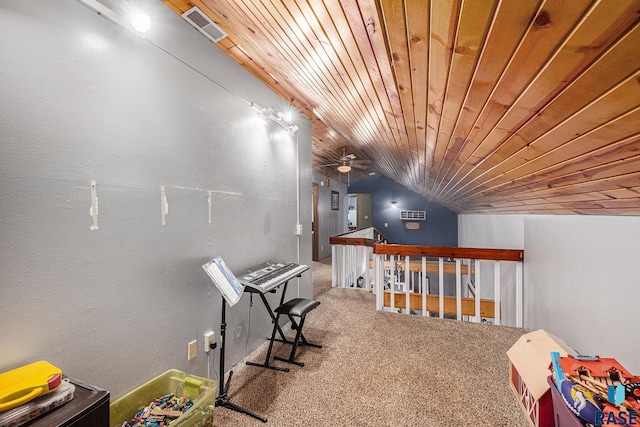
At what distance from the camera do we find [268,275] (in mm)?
2143

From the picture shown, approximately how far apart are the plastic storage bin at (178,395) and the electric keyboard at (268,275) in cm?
62

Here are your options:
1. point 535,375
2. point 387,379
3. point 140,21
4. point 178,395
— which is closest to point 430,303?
point 387,379

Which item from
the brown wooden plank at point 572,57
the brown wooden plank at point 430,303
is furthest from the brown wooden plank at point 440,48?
the brown wooden plank at point 430,303

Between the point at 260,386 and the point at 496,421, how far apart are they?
159 centimetres

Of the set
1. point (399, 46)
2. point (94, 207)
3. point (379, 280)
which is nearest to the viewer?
point (399, 46)

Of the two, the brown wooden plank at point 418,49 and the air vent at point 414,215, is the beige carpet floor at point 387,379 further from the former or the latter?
the air vent at point 414,215

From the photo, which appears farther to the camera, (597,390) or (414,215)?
(414,215)

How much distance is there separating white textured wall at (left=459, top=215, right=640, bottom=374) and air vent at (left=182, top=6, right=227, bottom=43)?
2.86 m

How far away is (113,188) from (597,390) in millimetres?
2443

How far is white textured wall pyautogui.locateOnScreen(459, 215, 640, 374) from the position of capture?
153 centimetres

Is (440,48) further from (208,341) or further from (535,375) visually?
(208,341)

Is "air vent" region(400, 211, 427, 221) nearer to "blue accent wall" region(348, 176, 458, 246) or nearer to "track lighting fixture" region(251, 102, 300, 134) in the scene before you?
"blue accent wall" region(348, 176, 458, 246)

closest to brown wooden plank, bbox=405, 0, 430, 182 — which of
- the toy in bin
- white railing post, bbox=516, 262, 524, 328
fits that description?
the toy in bin

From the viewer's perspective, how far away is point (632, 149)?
2.99 feet
